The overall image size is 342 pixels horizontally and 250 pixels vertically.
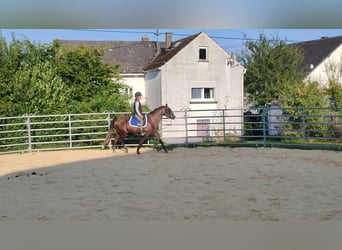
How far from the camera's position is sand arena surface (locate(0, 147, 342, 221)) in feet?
10.5

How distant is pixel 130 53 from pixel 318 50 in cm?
1027

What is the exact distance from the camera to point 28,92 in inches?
351

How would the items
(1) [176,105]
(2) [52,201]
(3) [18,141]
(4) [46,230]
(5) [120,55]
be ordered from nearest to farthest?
1. (4) [46,230]
2. (2) [52,201]
3. (3) [18,141]
4. (1) [176,105]
5. (5) [120,55]

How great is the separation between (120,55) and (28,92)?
8.69m

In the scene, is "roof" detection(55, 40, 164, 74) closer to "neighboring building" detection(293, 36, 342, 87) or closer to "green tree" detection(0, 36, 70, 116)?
"green tree" detection(0, 36, 70, 116)

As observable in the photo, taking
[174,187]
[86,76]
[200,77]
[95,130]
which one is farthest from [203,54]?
[174,187]

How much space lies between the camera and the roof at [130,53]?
53.1 feet

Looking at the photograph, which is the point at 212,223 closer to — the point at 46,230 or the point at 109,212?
the point at 109,212

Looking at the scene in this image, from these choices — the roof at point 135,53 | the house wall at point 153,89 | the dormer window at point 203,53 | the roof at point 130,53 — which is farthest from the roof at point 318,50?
the house wall at point 153,89

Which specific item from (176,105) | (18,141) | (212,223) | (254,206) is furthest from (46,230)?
(176,105)

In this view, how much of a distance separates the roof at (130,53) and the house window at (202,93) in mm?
3240

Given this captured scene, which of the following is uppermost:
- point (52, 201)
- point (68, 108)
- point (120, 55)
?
point (120, 55)

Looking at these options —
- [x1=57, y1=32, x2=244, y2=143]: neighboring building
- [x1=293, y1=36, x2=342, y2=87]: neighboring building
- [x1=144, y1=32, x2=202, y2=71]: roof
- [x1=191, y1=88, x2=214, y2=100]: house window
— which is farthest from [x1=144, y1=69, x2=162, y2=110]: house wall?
[x1=293, y1=36, x2=342, y2=87]: neighboring building

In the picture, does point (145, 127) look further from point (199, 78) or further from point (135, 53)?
point (135, 53)
